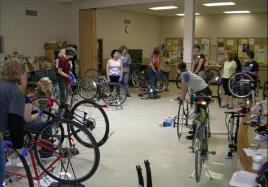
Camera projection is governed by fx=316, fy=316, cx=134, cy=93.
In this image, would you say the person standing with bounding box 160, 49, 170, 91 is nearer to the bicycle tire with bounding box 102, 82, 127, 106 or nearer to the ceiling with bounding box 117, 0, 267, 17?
the ceiling with bounding box 117, 0, 267, 17

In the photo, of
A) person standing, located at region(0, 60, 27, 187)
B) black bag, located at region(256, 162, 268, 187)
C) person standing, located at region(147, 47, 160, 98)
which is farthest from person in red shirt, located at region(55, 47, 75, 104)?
black bag, located at region(256, 162, 268, 187)

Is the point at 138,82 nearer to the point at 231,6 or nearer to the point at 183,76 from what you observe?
the point at 183,76

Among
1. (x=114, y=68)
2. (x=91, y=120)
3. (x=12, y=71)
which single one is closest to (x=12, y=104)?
(x=12, y=71)

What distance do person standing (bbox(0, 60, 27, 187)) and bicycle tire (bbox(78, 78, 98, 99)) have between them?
15.5 feet

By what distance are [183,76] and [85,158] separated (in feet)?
5.31

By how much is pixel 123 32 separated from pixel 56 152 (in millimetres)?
8610

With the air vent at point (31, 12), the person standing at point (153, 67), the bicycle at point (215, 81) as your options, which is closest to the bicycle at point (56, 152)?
the bicycle at point (215, 81)

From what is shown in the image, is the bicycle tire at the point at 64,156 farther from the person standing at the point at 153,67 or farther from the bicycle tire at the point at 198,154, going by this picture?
the person standing at the point at 153,67

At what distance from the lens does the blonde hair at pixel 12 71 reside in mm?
2506

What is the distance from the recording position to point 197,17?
784cm

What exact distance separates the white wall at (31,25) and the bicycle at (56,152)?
18.5 feet

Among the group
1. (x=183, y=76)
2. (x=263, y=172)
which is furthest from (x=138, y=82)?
(x=263, y=172)

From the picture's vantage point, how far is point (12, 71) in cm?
252

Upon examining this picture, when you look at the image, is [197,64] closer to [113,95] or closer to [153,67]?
[153,67]
